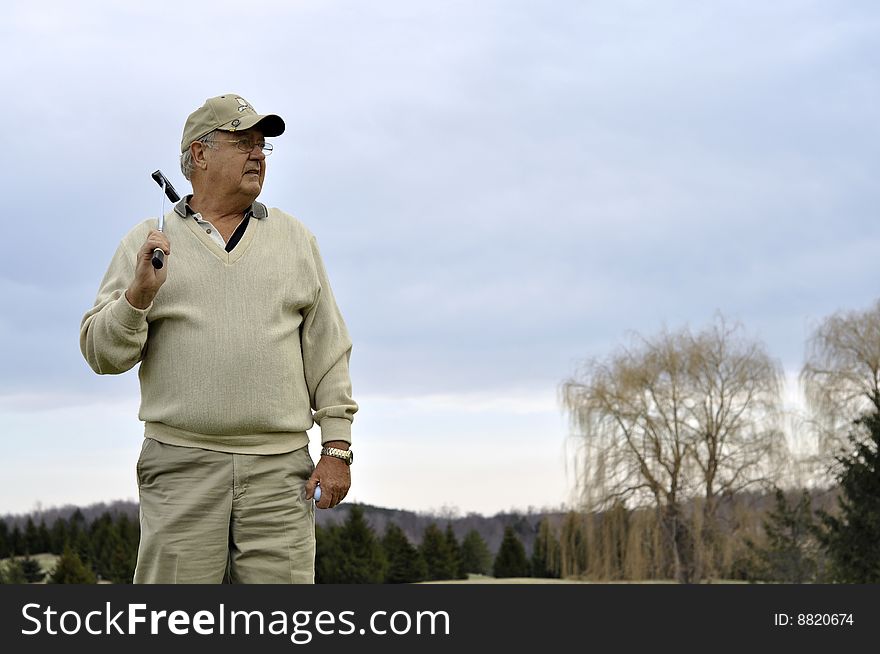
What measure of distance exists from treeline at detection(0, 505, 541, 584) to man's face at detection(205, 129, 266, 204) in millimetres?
19605

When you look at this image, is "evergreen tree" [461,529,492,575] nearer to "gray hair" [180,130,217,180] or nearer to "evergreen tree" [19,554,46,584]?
"evergreen tree" [19,554,46,584]

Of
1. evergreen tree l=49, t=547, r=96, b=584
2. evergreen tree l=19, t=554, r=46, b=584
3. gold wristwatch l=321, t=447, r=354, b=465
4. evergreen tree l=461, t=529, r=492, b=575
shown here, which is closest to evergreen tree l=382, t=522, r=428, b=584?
evergreen tree l=461, t=529, r=492, b=575

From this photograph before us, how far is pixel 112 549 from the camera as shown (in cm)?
2553

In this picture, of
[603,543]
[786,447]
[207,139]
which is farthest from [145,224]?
[786,447]

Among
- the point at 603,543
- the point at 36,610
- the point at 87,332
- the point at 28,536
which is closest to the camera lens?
the point at 36,610

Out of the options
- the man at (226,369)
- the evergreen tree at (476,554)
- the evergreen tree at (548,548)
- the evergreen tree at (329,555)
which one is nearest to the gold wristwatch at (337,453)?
the man at (226,369)

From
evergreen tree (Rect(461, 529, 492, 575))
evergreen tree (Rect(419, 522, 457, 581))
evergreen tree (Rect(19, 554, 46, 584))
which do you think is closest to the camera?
evergreen tree (Rect(419, 522, 457, 581))

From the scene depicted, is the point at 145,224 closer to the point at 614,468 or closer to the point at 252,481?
the point at 252,481

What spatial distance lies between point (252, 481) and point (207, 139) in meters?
1.12

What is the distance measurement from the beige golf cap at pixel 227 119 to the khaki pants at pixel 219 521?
3.35 feet

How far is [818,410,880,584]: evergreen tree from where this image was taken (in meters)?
20.6

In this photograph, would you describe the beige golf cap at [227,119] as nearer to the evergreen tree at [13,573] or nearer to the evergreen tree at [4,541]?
the evergreen tree at [13,573]

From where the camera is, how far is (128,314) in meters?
3.17

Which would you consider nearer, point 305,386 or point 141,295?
point 141,295
